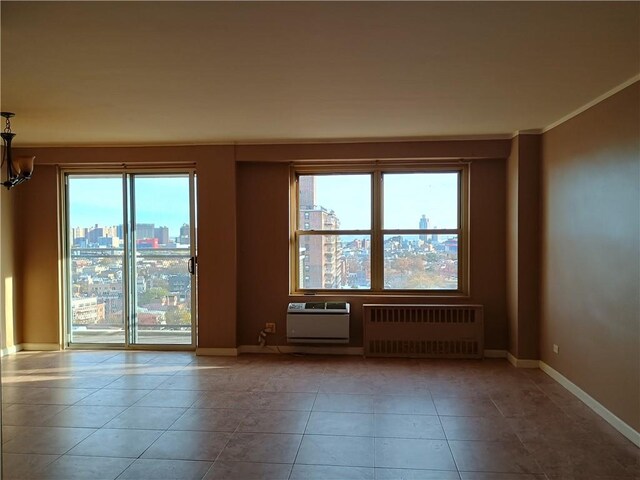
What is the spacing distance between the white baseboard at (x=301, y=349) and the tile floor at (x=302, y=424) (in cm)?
44

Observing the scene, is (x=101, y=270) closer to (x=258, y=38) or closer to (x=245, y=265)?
(x=245, y=265)

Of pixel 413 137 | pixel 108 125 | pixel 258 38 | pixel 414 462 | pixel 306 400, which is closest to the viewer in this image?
pixel 258 38

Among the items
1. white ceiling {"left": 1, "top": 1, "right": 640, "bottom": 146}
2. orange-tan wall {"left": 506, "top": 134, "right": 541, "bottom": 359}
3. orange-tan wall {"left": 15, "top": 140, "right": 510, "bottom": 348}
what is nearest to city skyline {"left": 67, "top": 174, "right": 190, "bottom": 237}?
orange-tan wall {"left": 15, "top": 140, "right": 510, "bottom": 348}

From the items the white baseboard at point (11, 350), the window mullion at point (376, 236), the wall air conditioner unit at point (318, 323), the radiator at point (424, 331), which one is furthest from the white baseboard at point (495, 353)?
the white baseboard at point (11, 350)

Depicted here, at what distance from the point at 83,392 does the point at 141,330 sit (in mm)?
1627

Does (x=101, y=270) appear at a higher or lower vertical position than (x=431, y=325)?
higher

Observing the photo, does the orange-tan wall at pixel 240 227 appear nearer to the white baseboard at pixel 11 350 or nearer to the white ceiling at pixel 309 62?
the white baseboard at pixel 11 350

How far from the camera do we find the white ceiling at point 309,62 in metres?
2.21

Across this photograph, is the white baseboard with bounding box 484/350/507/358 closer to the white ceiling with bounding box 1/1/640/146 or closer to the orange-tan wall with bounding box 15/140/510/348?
the orange-tan wall with bounding box 15/140/510/348

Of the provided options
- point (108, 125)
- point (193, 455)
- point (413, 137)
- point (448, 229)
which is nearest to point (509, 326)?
point (448, 229)

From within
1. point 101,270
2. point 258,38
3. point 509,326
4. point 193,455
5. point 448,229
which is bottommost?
point 193,455

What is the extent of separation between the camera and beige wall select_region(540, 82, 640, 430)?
319 cm

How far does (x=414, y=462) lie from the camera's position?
287 centimetres

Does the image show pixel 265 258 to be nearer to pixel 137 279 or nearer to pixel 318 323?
pixel 318 323
